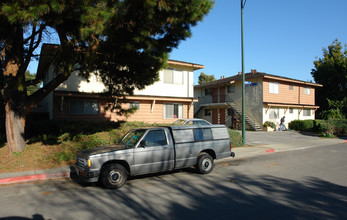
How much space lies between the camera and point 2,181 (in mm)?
7277

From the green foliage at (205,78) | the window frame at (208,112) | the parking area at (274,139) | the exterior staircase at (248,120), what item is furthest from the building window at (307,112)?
the green foliage at (205,78)

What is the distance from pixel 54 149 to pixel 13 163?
1608 millimetres

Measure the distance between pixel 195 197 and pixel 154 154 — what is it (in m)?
1.88

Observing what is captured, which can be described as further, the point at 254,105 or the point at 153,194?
the point at 254,105

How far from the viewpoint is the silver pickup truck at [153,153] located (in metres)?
6.24

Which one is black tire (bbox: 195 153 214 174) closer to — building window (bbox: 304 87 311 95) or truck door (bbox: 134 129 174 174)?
truck door (bbox: 134 129 174 174)

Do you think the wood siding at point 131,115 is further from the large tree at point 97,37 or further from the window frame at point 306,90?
the window frame at point 306,90

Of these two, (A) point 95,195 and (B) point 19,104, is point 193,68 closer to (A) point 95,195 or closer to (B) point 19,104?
(B) point 19,104

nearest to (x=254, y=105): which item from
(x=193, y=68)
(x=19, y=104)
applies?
(x=193, y=68)

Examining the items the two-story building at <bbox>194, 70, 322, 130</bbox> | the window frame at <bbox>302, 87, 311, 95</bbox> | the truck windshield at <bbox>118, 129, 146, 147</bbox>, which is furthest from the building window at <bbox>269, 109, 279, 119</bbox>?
the truck windshield at <bbox>118, 129, 146, 147</bbox>

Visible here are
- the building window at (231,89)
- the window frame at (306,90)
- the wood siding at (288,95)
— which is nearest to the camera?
the wood siding at (288,95)

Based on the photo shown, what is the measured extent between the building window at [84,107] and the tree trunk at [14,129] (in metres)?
6.53

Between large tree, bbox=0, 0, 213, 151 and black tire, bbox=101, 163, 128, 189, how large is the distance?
3.58 m

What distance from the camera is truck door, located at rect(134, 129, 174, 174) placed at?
6.68 m
